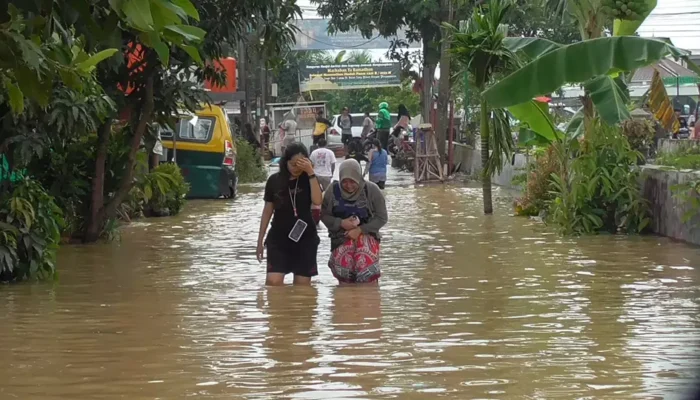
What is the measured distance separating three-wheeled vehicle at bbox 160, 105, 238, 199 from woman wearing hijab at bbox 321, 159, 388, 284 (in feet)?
41.2

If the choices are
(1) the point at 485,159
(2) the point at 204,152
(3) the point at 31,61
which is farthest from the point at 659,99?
(3) the point at 31,61

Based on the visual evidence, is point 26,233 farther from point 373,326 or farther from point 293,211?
point 373,326

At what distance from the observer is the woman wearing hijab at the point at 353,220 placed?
9.80 metres

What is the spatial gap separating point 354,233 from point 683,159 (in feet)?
21.3

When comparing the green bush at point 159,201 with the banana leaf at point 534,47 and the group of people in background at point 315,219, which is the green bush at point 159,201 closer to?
the banana leaf at point 534,47

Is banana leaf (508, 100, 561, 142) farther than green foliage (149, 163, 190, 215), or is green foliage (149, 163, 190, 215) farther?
green foliage (149, 163, 190, 215)

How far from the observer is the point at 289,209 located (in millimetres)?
10055

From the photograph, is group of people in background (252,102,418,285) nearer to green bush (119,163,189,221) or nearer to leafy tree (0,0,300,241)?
leafy tree (0,0,300,241)

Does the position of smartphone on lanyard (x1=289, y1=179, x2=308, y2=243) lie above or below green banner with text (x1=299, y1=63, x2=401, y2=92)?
below

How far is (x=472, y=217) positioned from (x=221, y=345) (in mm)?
11722

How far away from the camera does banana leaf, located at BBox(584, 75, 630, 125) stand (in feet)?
42.0

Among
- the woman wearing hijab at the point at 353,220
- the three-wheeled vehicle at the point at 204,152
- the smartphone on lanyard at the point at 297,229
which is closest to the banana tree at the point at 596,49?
the woman wearing hijab at the point at 353,220

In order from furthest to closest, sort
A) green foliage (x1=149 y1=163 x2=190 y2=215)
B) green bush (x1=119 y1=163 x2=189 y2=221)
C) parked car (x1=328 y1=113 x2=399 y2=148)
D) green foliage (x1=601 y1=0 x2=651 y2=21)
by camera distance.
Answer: parked car (x1=328 y1=113 x2=399 y2=148) < green foliage (x1=149 y1=163 x2=190 y2=215) < green bush (x1=119 y1=163 x2=189 y2=221) < green foliage (x1=601 y1=0 x2=651 y2=21)

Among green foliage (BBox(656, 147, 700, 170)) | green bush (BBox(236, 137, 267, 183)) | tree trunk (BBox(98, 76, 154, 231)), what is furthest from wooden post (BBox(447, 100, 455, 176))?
tree trunk (BBox(98, 76, 154, 231))
